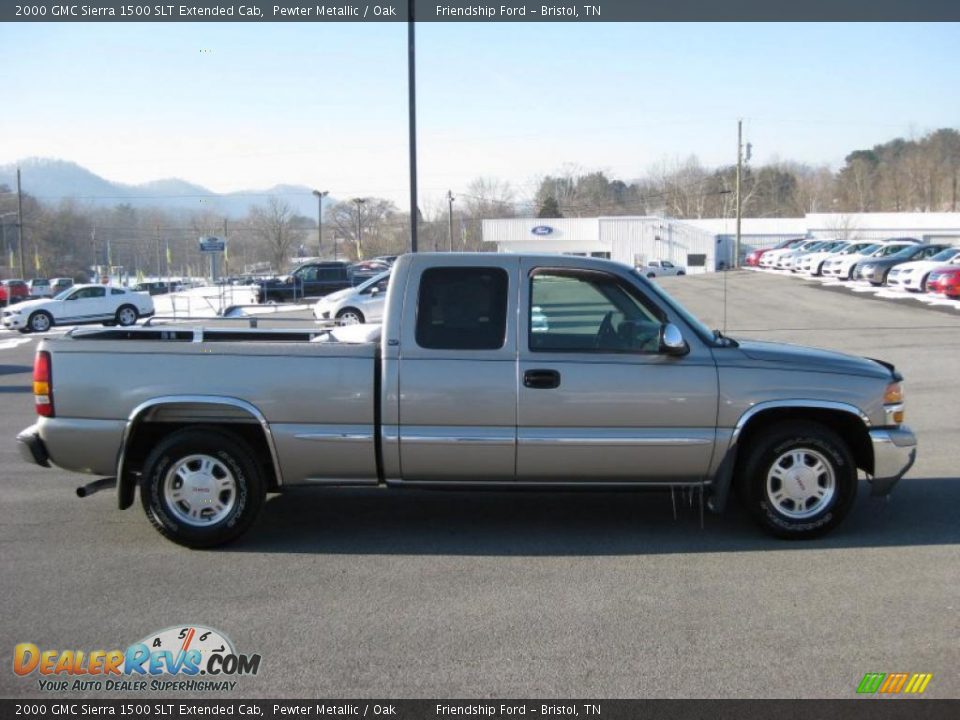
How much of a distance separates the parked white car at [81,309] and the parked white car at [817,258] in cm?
2980

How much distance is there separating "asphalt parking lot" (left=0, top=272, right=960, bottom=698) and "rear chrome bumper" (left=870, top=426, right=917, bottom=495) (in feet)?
1.47

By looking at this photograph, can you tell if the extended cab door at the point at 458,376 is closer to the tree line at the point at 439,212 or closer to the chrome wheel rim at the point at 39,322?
the chrome wheel rim at the point at 39,322

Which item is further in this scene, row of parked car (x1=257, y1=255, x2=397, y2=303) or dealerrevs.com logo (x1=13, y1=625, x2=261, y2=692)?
row of parked car (x1=257, y1=255, x2=397, y2=303)

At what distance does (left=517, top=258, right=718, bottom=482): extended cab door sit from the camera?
5719 mm

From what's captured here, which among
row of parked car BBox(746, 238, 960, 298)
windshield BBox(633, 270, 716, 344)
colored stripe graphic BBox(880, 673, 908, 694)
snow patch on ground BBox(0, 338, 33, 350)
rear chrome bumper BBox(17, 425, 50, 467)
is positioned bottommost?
colored stripe graphic BBox(880, 673, 908, 694)

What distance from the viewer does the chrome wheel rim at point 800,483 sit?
587 cm

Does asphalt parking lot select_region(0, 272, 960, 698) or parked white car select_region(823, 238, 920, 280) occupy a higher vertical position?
parked white car select_region(823, 238, 920, 280)

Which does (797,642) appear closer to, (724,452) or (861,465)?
(724,452)

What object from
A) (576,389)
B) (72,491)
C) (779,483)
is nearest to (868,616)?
(779,483)

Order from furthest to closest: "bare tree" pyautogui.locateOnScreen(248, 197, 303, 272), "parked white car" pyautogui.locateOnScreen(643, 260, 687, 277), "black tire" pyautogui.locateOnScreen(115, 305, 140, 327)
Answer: "bare tree" pyautogui.locateOnScreen(248, 197, 303, 272), "parked white car" pyautogui.locateOnScreen(643, 260, 687, 277), "black tire" pyautogui.locateOnScreen(115, 305, 140, 327)

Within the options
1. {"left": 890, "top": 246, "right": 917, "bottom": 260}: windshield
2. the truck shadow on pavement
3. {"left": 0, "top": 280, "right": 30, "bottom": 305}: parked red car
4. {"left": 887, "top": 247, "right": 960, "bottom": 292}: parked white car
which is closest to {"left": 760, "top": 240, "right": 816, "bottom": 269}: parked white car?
{"left": 890, "top": 246, "right": 917, "bottom": 260}: windshield

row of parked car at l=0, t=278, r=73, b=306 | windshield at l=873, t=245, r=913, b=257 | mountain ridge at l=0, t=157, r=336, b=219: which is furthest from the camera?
mountain ridge at l=0, t=157, r=336, b=219

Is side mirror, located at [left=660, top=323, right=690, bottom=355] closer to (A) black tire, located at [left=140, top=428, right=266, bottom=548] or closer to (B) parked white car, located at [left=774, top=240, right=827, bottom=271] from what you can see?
(A) black tire, located at [left=140, top=428, right=266, bottom=548]

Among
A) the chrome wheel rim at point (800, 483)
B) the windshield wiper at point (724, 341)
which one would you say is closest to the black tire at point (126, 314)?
the windshield wiper at point (724, 341)
